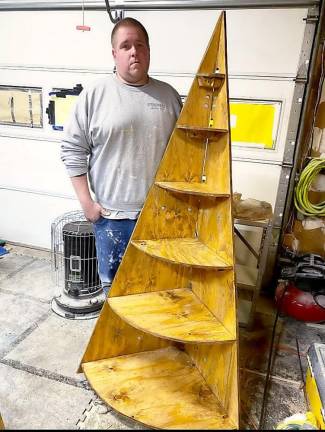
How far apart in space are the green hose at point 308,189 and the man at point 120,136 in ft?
4.05

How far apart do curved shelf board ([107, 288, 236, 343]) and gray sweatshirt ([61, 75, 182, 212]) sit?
46cm

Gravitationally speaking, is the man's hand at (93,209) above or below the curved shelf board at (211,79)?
below

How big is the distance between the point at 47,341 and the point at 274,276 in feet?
5.79

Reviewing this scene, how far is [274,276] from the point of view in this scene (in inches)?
108

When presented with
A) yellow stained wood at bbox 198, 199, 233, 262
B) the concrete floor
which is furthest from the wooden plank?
the concrete floor

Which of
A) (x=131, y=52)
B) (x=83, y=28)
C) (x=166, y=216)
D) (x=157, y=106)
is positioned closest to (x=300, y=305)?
(x=166, y=216)

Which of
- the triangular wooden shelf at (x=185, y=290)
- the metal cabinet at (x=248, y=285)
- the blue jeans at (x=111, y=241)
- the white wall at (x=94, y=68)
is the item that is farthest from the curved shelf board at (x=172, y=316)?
the white wall at (x=94, y=68)

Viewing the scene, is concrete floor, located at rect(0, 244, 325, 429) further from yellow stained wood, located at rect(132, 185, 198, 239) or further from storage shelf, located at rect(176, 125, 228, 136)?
storage shelf, located at rect(176, 125, 228, 136)

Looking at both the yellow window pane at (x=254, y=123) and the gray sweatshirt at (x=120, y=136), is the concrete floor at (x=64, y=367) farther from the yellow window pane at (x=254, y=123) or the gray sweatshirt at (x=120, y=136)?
the yellow window pane at (x=254, y=123)

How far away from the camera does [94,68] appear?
2.69 metres

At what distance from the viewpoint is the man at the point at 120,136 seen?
160 centimetres

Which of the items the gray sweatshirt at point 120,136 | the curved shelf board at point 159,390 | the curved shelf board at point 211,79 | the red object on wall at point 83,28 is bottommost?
the curved shelf board at point 159,390

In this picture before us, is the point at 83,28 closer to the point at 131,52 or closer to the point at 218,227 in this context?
the point at 131,52

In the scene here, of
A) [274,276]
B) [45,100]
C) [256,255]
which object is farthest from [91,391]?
[45,100]
